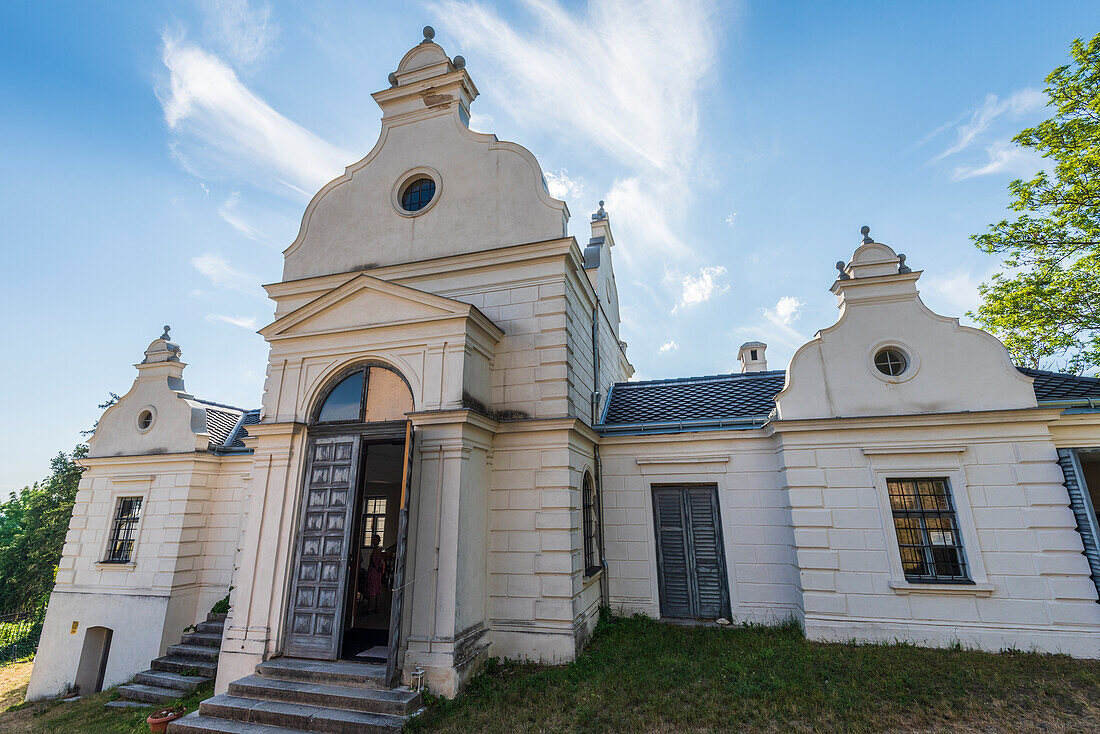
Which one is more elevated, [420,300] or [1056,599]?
[420,300]

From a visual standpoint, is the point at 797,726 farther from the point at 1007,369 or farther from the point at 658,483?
the point at 1007,369

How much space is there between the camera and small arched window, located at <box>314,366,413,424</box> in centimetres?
827

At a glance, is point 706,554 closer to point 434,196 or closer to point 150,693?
point 434,196

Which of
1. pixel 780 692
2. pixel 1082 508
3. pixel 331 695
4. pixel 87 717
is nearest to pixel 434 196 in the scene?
pixel 331 695

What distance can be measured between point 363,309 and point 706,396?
8417mm

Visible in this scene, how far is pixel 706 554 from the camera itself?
9.92 metres

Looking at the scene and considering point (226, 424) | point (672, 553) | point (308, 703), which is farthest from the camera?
point (226, 424)

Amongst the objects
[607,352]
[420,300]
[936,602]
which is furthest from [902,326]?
[420,300]

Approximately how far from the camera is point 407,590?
718 centimetres

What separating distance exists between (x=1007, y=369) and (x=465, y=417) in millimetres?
9816

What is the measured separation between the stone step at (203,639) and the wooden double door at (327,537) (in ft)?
17.5

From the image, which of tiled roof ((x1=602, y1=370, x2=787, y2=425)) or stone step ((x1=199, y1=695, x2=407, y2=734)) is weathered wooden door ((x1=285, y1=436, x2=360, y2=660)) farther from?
tiled roof ((x1=602, y1=370, x2=787, y2=425))

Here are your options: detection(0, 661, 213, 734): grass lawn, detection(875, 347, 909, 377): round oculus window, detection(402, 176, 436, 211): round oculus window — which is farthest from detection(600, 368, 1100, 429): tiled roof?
detection(0, 661, 213, 734): grass lawn

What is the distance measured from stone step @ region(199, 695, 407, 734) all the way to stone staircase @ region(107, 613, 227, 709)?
170 inches
